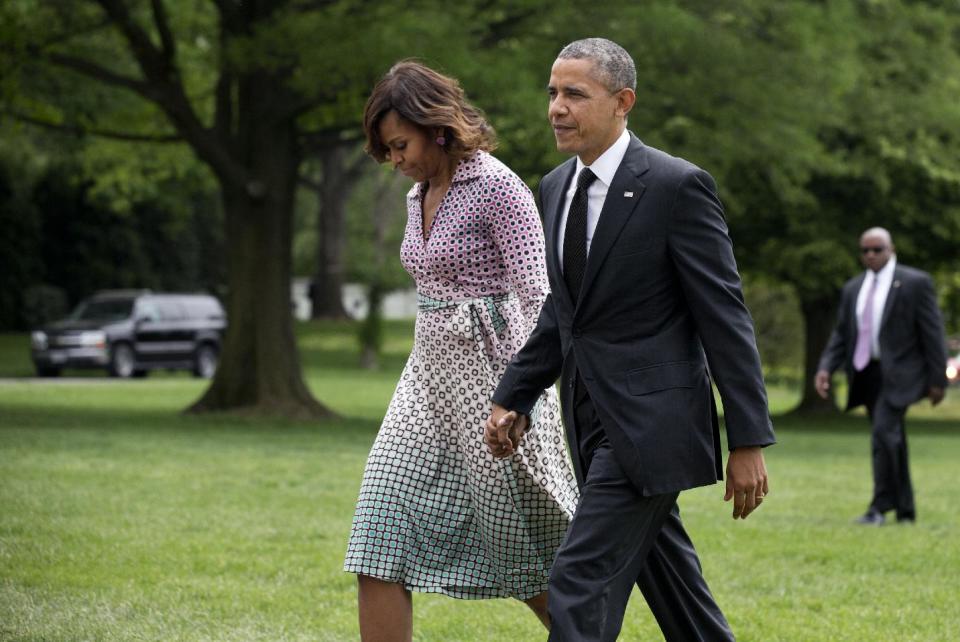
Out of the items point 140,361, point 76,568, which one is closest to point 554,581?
point 76,568

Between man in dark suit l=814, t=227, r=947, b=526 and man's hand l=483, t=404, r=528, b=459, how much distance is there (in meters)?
6.88

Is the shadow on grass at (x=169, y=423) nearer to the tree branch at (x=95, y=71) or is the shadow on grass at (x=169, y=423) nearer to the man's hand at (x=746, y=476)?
the tree branch at (x=95, y=71)

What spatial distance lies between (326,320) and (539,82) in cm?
3208

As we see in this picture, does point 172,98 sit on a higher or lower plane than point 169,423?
higher

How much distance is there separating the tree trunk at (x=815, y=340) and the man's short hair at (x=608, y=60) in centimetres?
2596

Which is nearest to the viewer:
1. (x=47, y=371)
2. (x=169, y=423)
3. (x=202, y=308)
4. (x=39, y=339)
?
(x=169, y=423)

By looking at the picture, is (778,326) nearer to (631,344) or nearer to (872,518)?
(872,518)

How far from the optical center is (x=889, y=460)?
37.3ft

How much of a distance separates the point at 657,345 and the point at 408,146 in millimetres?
1147

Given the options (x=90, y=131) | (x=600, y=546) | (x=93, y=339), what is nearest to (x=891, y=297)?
(x=600, y=546)

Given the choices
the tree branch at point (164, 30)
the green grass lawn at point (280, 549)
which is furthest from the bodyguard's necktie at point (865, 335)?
the tree branch at point (164, 30)

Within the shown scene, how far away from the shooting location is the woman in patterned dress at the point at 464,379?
495cm

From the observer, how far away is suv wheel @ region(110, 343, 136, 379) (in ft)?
115

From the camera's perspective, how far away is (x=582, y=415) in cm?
449
